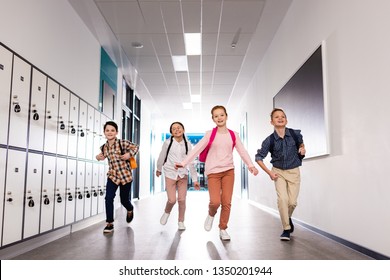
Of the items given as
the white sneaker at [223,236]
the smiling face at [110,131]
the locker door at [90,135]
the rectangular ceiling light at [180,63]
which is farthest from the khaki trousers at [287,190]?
the rectangular ceiling light at [180,63]

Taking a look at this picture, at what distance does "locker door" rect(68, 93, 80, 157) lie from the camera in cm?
378

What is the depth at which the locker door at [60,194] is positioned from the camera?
3402mm

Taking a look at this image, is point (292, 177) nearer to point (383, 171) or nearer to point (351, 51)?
point (383, 171)

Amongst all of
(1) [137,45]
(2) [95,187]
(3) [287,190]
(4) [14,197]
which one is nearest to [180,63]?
(1) [137,45]

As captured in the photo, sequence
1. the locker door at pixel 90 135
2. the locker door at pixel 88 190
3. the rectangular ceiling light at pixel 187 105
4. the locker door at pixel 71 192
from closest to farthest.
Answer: the locker door at pixel 71 192
the locker door at pixel 88 190
the locker door at pixel 90 135
the rectangular ceiling light at pixel 187 105

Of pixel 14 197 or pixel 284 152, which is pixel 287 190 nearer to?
pixel 284 152

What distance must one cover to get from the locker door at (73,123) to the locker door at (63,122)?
0.09 meters

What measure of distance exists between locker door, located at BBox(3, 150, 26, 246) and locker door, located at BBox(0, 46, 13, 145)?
0.59ft

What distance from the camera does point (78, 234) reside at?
3.71 meters

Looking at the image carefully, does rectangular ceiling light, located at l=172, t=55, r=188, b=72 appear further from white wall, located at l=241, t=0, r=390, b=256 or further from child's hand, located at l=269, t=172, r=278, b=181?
child's hand, located at l=269, t=172, r=278, b=181

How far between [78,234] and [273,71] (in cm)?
402

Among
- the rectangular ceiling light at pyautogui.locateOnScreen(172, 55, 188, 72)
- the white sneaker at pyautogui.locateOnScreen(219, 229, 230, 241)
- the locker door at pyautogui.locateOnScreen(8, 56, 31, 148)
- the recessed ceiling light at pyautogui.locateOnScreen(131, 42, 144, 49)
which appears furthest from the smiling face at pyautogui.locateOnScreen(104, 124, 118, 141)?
the rectangular ceiling light at pyautogui.locateOnScreen(172, 55, 188, 72)

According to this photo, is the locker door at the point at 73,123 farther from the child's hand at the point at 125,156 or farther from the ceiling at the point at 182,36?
the ceiling at the point at 182,36
